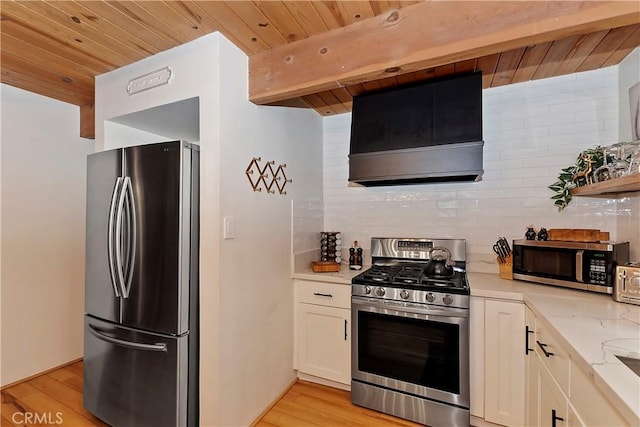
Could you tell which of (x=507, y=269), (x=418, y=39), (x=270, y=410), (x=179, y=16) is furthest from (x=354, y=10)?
(x=270, y=410)

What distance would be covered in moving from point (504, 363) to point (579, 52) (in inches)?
78.4

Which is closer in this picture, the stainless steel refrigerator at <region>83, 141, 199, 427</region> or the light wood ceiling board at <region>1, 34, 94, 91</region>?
the stainless steel refrigerator at <region>83, 141, 199, 427</region>

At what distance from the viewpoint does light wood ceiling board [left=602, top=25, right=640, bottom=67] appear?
1.67 metres

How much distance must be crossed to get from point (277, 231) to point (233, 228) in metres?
0.50

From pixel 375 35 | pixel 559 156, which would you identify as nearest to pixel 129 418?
pixel 375 35

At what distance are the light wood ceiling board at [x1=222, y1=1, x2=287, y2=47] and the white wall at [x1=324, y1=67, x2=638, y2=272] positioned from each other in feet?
4.99

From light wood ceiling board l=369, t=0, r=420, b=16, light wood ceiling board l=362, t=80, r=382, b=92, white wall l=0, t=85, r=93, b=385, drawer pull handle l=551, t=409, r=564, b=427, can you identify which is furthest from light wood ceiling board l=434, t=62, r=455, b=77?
white wall l=0, t=85, r=93, b=385

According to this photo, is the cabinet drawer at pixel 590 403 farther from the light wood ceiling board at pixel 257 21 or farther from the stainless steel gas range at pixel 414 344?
the light wood ceiling board at pixel 257 21

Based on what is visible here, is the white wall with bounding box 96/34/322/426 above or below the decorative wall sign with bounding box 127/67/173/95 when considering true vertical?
below

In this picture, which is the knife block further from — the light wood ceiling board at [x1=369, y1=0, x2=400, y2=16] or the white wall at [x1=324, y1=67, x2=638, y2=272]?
the light wood ceiling board at [x1=369, y1=0, x2=400, y2=16]

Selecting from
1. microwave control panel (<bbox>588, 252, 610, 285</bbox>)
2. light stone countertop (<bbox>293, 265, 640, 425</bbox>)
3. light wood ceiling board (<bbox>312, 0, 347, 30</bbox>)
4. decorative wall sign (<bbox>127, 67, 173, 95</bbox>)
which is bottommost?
light stone countertop (<bbox>293, 265, 640, 425</bbox>)

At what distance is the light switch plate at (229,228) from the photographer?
1682 mm

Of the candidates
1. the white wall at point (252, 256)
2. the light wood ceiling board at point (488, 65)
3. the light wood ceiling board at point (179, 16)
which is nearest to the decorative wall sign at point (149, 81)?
the light wood ceiling board at point (179, 16)

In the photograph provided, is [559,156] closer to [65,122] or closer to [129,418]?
[129,418]
